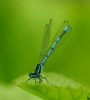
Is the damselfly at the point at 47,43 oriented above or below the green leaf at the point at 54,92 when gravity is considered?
above

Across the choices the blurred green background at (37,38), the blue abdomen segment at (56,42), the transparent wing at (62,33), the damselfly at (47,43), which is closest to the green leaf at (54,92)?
the blurred green background at (37,38)

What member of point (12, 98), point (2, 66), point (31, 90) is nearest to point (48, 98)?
point (31, 90)

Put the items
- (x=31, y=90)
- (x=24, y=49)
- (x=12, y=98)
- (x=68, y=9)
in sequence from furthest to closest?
(x=68, y=9) < (x=24, y=49) < (x=12, y=98) < (x=31, y=90)

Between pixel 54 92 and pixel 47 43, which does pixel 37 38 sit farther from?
pixel 54 92

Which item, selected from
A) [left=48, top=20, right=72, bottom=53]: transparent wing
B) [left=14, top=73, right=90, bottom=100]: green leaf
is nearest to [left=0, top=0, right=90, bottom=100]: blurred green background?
[left=48, top=20, right=72, bottom=53]: transparent wing

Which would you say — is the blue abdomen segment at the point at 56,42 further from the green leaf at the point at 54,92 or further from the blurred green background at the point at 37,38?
the green leaf at the point at 54,92

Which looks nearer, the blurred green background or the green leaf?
the green leaf

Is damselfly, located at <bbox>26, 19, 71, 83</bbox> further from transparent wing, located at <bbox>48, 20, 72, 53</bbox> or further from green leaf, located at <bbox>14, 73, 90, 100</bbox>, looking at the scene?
green leaf, located at <bbox>14, 73, 90, 100</bbox>

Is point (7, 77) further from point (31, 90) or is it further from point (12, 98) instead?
point (31, 90)
